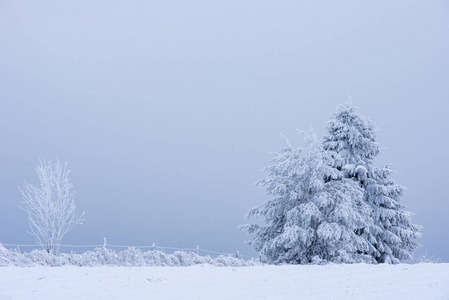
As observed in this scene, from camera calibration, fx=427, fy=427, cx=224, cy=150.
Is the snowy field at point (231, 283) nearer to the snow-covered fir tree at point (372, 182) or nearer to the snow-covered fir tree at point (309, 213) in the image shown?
the snow-covered fir tree at point (309, 213)

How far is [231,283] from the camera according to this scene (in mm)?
13414

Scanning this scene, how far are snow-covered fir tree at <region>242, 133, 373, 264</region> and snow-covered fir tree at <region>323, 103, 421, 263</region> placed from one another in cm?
169

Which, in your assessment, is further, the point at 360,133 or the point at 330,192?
the point at 360,133

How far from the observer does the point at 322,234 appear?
63.1 feet

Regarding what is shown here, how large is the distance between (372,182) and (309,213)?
23.8 feet

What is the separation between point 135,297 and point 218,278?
3427 mm

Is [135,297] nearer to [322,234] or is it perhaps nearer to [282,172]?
[322,234]

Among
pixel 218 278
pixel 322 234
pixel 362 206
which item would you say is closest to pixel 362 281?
pixel 218 278

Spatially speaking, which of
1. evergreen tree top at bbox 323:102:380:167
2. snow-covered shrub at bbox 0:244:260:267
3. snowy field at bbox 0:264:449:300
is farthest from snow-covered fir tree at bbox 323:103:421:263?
snowy field at bbox 0:264:449:300

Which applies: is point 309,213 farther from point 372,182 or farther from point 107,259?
point 107,259

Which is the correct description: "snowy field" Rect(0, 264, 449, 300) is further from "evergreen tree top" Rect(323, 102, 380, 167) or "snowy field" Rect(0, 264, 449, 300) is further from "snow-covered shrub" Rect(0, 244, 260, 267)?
"evergreen tree top" Rect(323, 102, 380, 167)

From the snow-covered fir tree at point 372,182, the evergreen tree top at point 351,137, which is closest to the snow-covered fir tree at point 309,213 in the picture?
the snow-covered fir tree at point 372,182

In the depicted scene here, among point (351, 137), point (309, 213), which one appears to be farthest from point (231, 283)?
point (351, 137)

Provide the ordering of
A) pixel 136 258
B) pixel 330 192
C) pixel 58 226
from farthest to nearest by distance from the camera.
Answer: pixel 58 226 < pixel 330 192 < pixel 136 258
